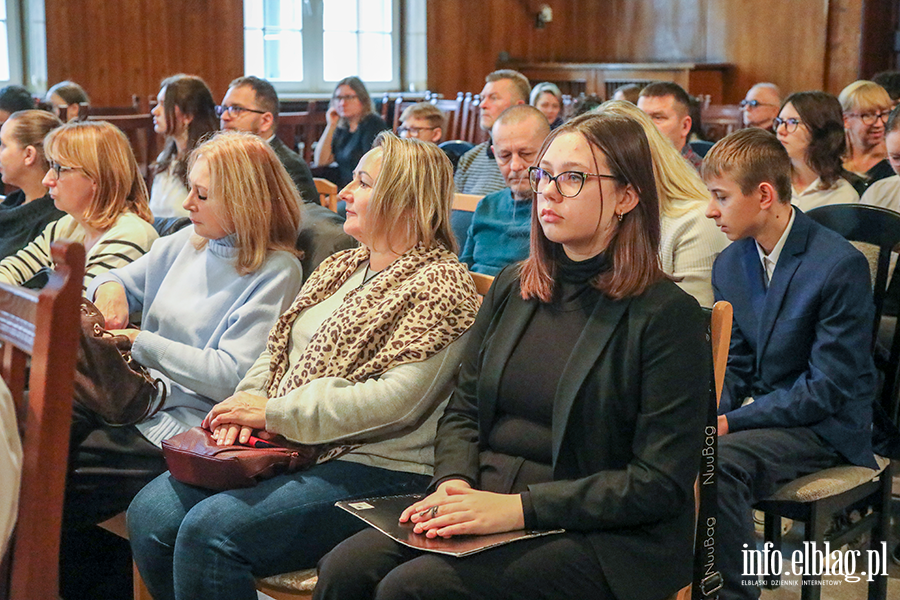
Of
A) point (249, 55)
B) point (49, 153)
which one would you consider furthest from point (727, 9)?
point (49, 153)

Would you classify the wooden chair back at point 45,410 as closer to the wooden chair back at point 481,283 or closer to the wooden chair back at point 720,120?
the wooden chair back at point 481,283

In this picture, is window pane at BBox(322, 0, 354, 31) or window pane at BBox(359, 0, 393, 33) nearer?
window pane at BBox(322, 0, 354, 31)

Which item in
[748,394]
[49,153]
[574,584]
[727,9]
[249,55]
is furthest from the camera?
[727,9]

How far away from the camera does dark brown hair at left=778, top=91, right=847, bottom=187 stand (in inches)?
139

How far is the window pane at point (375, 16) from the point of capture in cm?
1002

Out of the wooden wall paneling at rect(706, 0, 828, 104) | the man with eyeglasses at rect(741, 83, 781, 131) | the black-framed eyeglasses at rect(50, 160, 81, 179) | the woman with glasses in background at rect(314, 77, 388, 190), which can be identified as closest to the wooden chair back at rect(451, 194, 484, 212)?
the black-framed eyeglasses at rect(50, 160, 81, 179)

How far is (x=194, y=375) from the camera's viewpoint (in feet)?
7.25

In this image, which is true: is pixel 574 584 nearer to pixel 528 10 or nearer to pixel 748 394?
pixel 748 394

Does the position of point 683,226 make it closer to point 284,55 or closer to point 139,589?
point 139,589

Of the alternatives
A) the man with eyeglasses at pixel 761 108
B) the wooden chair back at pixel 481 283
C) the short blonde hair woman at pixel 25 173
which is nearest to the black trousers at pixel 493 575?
the wooden chair back at pixel 481 283

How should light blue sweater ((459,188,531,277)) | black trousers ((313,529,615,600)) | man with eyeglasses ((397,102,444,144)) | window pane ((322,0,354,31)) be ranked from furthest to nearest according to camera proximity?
window pane ((322,0,354,31)) → man with eyeglasses ((397,102,444,144)) → light blue sweater ((459,188,531,277)) → black trousers ((313,529,615,600))

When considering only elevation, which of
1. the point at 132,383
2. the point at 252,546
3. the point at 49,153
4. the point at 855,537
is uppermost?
the point at 49,153

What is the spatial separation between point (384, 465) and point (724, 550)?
2.31 ft

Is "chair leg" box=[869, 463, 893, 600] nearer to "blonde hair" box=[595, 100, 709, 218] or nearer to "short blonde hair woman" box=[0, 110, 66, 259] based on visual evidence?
"blonde hair" box=[595, 100, 709, 218]
